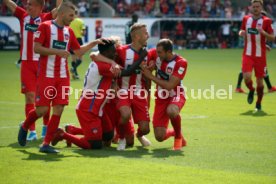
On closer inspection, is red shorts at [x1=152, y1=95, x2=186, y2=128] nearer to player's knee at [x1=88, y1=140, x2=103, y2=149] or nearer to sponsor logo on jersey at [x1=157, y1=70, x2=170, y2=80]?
sponsor logo on jersey at [x1=157, y1=70, x2=170, y2=80]

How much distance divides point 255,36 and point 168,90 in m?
5.99

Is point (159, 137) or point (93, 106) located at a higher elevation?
point (93, 106)

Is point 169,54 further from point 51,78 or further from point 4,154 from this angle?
point 4,154

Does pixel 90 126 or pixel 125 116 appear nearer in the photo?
pixel 90 126

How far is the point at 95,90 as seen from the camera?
1079 centimetres

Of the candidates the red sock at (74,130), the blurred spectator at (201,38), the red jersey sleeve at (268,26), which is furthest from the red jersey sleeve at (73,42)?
the blurred spectator at (201,38)

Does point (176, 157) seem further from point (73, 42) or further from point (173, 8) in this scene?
point (173, 8)

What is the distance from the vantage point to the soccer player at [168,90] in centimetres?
1109

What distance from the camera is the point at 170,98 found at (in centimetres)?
1155

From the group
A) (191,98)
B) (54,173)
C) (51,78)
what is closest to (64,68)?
(51,78)

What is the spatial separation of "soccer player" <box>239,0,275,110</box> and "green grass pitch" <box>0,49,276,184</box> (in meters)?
0.85

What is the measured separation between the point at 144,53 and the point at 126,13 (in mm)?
33988

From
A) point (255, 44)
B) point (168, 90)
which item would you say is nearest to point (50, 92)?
point (168, 90)

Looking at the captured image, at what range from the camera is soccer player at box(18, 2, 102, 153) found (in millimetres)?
10477
